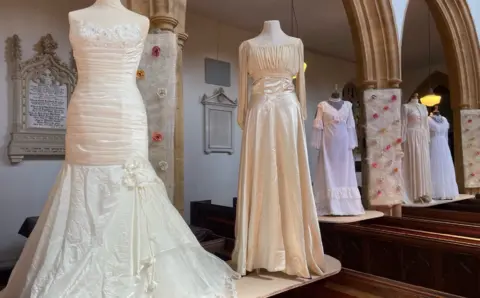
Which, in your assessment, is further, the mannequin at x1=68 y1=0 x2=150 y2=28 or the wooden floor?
the wooden floor

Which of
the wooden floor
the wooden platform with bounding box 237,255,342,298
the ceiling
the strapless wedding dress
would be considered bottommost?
the wooden floor

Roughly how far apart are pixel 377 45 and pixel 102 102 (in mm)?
4068

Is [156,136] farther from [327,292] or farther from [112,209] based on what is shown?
[327,292]

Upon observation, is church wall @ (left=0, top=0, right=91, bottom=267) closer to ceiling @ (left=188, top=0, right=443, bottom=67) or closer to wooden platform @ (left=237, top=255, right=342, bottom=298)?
ceiling @ (left=188, top=0, right=443, bottom=67)

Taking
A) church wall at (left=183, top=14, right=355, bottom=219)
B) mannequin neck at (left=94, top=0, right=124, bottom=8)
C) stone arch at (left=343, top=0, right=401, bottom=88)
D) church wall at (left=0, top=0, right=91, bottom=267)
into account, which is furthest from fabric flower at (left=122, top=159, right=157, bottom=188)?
church wall at (left=183, top=14, right=355, bottom=219)

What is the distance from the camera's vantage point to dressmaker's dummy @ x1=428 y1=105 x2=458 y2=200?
6.10 metres

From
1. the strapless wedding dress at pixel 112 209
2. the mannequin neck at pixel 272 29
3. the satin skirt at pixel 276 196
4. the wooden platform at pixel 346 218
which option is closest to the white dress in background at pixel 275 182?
the satin skirt at pixel 276 196

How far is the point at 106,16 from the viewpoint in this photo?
6.98ft

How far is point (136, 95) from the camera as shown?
2.15 meters

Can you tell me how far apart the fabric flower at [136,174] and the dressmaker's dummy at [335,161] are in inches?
109

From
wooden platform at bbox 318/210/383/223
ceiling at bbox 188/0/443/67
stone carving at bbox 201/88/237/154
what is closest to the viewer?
wooden platform at bbox 318/210/383/223

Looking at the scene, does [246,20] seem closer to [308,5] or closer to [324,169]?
[308,5]

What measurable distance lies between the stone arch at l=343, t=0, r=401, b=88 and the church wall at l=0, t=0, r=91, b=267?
3.66 meters

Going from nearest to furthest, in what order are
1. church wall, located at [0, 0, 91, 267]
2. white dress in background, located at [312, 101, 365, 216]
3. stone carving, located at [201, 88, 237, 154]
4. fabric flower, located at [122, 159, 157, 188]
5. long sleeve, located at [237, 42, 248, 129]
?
1. fabric flower, located at [122, 159, 157, 188]
2. long sleeve, located at [237, 42, 248, 129]
3. white dress in background, located at [312, 101, 365, 216]
4. church wall, located at [0, 0, 91, 267]
5. stone carving, located at [201, 88, 237, 154]
